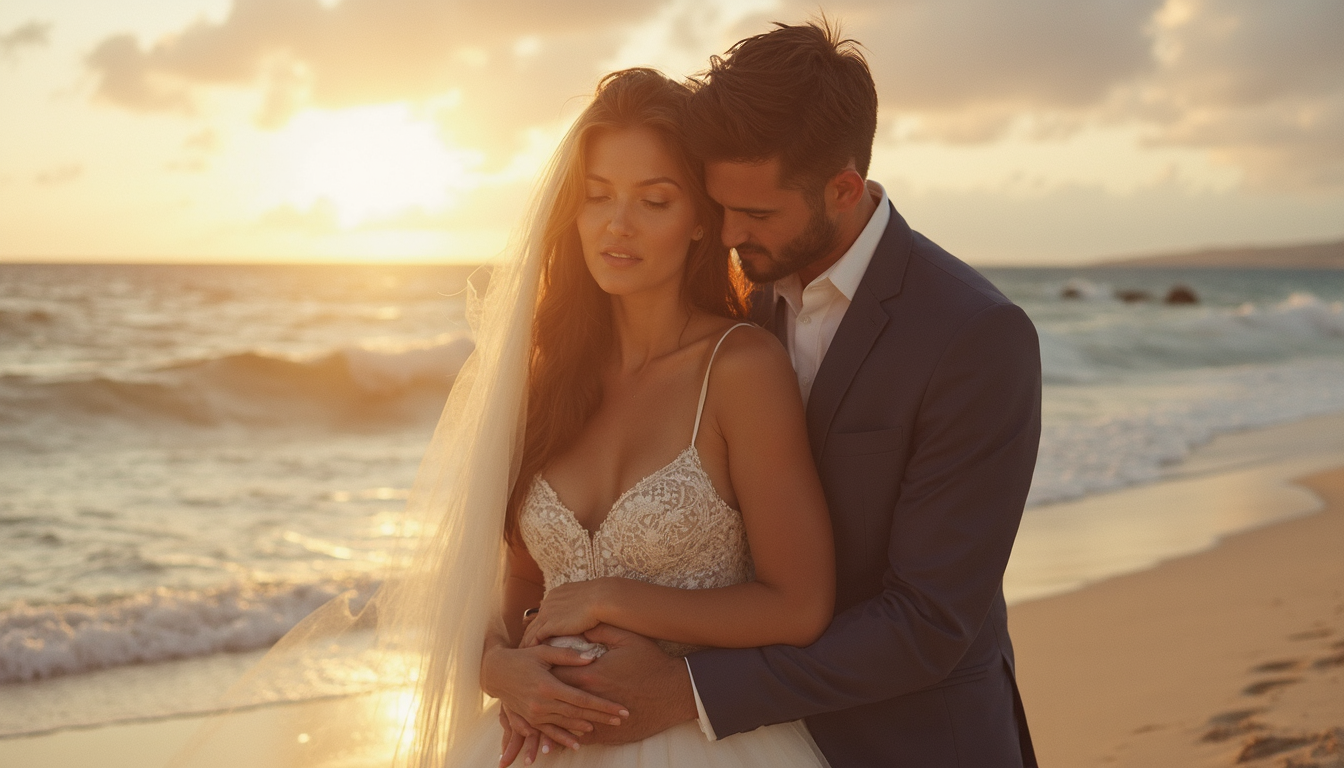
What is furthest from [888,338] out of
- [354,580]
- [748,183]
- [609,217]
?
[354,580]

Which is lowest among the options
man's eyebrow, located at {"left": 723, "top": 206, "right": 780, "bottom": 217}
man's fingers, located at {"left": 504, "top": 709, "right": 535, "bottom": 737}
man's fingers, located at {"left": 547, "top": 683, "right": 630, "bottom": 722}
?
man's fingers, located at {"left": 504, "top": 709, "right": 535, "bottom": 737}

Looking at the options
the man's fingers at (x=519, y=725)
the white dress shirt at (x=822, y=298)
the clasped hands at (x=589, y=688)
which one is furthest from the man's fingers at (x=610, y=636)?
the white dress shirt at (x=822, y=298)

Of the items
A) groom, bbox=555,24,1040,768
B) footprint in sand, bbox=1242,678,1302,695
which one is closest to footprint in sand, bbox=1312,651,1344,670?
footprint in sand, bbox=1242,678,1302,695

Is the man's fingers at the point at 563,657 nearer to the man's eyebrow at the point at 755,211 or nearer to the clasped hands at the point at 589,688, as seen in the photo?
the clasped hands at the point at 589,688

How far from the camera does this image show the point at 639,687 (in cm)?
252

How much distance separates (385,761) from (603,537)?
157cm

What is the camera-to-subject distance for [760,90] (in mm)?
2764

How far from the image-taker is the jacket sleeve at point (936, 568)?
2.50 m

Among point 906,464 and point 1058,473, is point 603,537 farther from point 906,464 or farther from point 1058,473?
point 1058,473

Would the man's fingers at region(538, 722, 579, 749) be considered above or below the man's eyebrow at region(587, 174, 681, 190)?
below

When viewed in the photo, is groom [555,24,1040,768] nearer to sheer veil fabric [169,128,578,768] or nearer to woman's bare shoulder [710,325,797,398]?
woman's bare shoulder [710,325,797,398]

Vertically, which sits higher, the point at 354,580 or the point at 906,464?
the point at 906,464

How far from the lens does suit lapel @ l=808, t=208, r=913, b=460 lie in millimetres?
2668

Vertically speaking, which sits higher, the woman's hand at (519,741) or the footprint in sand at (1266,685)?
the woman's hand at (519,741)
